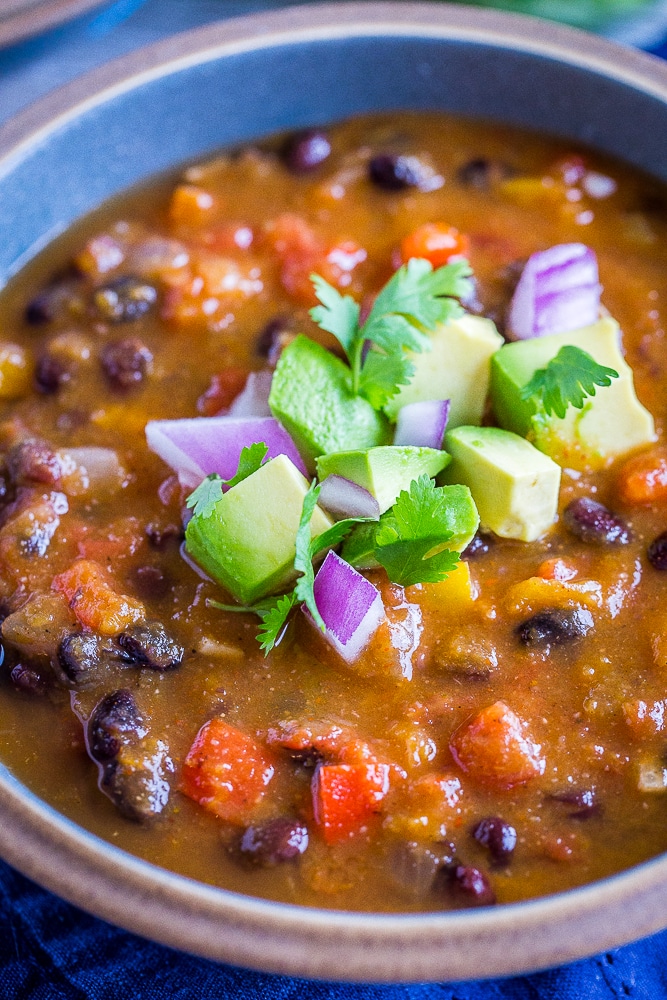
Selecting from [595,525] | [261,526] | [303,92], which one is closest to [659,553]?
[595,525]

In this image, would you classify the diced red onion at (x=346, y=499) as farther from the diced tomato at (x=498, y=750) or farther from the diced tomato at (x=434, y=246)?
the diced tomato at (x=434, y=246)

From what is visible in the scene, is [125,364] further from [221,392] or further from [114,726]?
[114,726]

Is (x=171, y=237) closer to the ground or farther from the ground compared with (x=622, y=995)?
farther from the ground

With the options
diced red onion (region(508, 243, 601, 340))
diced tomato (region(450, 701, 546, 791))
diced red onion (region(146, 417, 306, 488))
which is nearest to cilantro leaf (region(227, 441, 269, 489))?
diced red onion (region(146, 417, 306, 488))

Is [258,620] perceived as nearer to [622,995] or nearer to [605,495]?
[605,495]

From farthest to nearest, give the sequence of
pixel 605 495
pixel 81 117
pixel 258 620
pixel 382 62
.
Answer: pixel 382 62
pixel 81 117
pixel 605 495
pixel 258 620

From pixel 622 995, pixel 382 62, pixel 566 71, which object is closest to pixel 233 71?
pixel 382 62

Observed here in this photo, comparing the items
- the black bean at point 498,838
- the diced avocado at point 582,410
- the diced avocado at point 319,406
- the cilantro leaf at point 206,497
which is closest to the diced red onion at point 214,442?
the diced avocado at point 319,406
